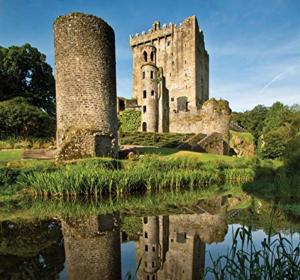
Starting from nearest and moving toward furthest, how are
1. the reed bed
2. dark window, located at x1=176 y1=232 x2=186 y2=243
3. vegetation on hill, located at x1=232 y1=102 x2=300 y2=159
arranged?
1. dark window, located at x1=176 y1=232 x2=186 y2=243
2. the reed bed
3. vegetation on hill, located at x1=232 y1=102 x2=300 y2=159

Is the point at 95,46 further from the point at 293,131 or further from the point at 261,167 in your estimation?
the point at 293,131

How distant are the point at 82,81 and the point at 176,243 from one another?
11141 mm

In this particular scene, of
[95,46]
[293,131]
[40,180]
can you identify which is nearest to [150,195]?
[40,180]

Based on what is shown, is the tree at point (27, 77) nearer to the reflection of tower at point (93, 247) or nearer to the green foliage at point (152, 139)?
the green foliage at point (152, 139)

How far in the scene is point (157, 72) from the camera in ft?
114

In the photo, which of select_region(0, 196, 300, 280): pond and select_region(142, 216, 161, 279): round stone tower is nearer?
select_region(0, 196, 300, 280): pond

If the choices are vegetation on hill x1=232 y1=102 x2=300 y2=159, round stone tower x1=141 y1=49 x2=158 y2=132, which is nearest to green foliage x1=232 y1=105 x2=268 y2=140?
vegetation on hill x1=232 y1=102 x2=300 y2=159

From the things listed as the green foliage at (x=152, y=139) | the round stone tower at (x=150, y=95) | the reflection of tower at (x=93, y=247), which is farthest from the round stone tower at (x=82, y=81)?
the round stone tower at (x=150, y=95)

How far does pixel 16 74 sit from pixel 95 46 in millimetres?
20043

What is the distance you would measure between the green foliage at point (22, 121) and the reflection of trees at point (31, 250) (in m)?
18.3

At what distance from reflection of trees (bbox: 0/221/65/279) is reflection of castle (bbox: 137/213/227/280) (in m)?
1.49

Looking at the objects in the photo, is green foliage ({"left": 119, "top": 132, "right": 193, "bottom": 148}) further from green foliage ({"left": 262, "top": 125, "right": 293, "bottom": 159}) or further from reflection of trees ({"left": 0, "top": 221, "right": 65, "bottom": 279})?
reflection of trees ({"left": 0, "top": 221, "right": 65, "bottom": 279})

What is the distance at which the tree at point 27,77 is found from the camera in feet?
100

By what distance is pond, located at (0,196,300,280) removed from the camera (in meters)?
4.50
